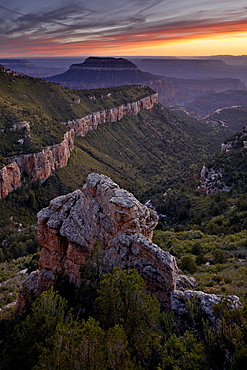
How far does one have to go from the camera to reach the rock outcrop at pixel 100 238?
588 inches

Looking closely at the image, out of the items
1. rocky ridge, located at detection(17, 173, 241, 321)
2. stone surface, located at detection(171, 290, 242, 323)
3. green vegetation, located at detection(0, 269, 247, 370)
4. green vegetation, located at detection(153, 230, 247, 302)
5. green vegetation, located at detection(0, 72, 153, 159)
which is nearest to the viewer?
green vegetation, located at detection(0, 269, 247, 370)

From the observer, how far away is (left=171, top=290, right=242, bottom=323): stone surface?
1215cm

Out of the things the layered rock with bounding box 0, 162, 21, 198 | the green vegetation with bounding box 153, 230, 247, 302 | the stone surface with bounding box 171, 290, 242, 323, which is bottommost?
the layered rock with bounding box 0, 162, 21, 198

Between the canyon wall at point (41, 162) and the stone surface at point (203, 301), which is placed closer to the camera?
the stone surface at point (203, 301)

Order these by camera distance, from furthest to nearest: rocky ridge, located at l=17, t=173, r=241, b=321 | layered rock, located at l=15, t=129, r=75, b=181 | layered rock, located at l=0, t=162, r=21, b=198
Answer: layered rock, located at l=15, t=129, r=75, b=181 < layered rock, located at l=0, t=162, r=21, b=198 < rocky ridge, located at l=17, t=173, r=241, b=321

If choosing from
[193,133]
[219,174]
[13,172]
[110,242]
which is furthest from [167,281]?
[193,133]

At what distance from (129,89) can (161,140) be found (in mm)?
35030

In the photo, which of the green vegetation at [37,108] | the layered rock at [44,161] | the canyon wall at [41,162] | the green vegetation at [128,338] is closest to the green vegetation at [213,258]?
the green vegetation at [128,338]

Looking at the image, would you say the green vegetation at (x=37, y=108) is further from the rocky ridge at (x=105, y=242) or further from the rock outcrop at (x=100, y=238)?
the rocky ridge at (x=105, y=242)

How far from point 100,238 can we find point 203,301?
731 cm

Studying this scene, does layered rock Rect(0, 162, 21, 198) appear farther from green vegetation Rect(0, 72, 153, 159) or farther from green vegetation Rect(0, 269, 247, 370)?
green vegetation Rect(0, 269, 247, 370)

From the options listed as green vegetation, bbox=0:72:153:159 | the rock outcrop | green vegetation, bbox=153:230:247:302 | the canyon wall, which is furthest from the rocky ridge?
green vegetation, bbox=0:72:153:159

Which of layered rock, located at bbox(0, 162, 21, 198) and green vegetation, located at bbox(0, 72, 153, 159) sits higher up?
green vegetation, located at bbox(0, 72, 153, 159)

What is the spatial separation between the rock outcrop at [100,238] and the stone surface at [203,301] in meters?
0.57
